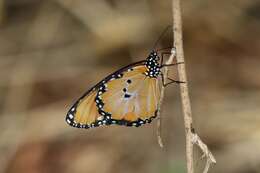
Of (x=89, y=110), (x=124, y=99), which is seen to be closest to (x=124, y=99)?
(x=124, y=99)

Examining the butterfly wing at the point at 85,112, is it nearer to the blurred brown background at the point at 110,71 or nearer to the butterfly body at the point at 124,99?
the butterfly body at the point at 124,99

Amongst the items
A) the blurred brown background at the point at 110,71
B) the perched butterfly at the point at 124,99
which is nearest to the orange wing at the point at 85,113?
the perched butterfly at the point at 124,99

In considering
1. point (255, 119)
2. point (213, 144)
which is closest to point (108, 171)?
point (213, 144)

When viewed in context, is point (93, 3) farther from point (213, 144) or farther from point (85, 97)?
point (85, 97)

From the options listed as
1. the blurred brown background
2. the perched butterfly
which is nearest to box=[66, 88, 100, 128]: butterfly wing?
the perched butterfly

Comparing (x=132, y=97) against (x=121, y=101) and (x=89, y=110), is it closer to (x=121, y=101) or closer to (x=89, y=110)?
(x=121, y=101)

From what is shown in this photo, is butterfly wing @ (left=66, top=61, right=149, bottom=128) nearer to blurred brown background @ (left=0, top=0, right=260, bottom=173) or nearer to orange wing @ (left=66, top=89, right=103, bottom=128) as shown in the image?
orange wing @ (left=66, top=89, right=103, bottom=128)
